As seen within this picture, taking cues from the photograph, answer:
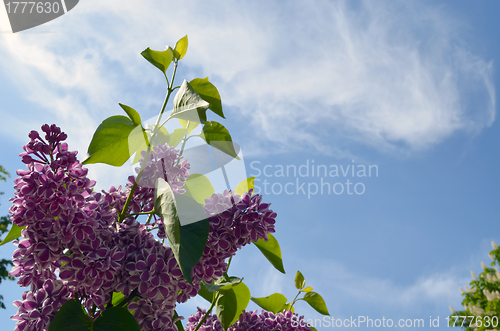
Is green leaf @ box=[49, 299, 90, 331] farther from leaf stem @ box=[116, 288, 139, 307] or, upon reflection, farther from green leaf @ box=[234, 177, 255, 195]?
green leaf @ box=[234, 177, 255, 195]

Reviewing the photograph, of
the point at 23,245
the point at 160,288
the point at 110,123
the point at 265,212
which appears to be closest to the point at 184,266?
the point at 160,288

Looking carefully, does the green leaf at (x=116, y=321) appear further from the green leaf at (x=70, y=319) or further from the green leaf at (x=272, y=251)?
the green leaf at (x=272, y=251)

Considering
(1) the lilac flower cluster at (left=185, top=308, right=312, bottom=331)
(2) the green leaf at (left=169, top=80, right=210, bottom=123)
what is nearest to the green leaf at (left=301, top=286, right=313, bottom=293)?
(1) the lilac flower cluster at (left=185, top=308, right=312, bottom=331)

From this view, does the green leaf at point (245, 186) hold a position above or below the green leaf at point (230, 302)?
above

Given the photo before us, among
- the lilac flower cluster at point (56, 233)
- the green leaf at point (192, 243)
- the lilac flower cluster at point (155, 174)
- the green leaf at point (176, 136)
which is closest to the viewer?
the green leaf at point (192, 243)

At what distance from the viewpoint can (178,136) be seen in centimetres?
126

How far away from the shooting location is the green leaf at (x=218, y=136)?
45.9 inches

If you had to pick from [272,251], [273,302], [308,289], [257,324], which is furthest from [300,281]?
[272,251]

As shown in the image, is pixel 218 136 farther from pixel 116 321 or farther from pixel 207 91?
pixel 116 321

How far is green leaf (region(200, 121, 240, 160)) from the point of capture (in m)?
1.17

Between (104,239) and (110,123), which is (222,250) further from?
(110,123)

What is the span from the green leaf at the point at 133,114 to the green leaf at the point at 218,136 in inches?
7.9

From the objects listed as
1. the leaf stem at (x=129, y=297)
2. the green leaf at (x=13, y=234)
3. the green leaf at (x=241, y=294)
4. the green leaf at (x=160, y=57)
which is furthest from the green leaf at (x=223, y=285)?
the green leaf at (x=160, y=57)

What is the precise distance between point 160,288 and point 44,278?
1.06ft
